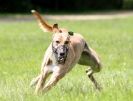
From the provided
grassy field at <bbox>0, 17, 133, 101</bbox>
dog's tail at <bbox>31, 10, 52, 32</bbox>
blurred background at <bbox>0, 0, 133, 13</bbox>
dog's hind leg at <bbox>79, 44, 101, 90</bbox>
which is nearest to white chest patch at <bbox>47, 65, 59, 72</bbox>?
grassy field at <bbox>0, 17, 133, 101</bbox>

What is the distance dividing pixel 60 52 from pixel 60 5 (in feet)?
112

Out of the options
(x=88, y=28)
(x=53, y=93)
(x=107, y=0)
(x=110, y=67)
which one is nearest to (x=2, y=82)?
(x=53, y=93)

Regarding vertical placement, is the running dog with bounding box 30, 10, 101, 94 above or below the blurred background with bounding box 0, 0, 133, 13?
above

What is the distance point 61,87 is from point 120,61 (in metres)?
5.21

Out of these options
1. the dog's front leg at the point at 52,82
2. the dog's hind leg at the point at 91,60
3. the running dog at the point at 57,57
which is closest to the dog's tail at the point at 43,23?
the running dog at the point at 57,57

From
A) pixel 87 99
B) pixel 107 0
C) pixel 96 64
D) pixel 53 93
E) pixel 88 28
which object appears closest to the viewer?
pixel 87 99

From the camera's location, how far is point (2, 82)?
9.90 m

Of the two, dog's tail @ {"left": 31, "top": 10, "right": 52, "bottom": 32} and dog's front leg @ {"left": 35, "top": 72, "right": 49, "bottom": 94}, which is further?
dog's tail @ {"left": 31, "top": 10, "right": 52, "bottom": 32}

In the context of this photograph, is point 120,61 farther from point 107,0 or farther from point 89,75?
point 107,0

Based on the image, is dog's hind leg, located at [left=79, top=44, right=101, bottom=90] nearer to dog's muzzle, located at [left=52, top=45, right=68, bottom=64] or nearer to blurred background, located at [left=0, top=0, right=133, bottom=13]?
dog's muzzle, located at [left=52, top=45, right=68, bottom=64]

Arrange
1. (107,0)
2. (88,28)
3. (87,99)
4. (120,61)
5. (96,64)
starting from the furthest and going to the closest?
(107,0) < (88,28) < (120,61) < (96,64) < (87,99)

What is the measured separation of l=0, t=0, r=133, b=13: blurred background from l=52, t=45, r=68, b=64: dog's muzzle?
101ft

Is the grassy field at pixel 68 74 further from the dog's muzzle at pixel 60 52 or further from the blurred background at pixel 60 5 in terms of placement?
the blurred background at pixel 60 5

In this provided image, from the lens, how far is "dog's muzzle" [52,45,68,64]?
26.7ft
